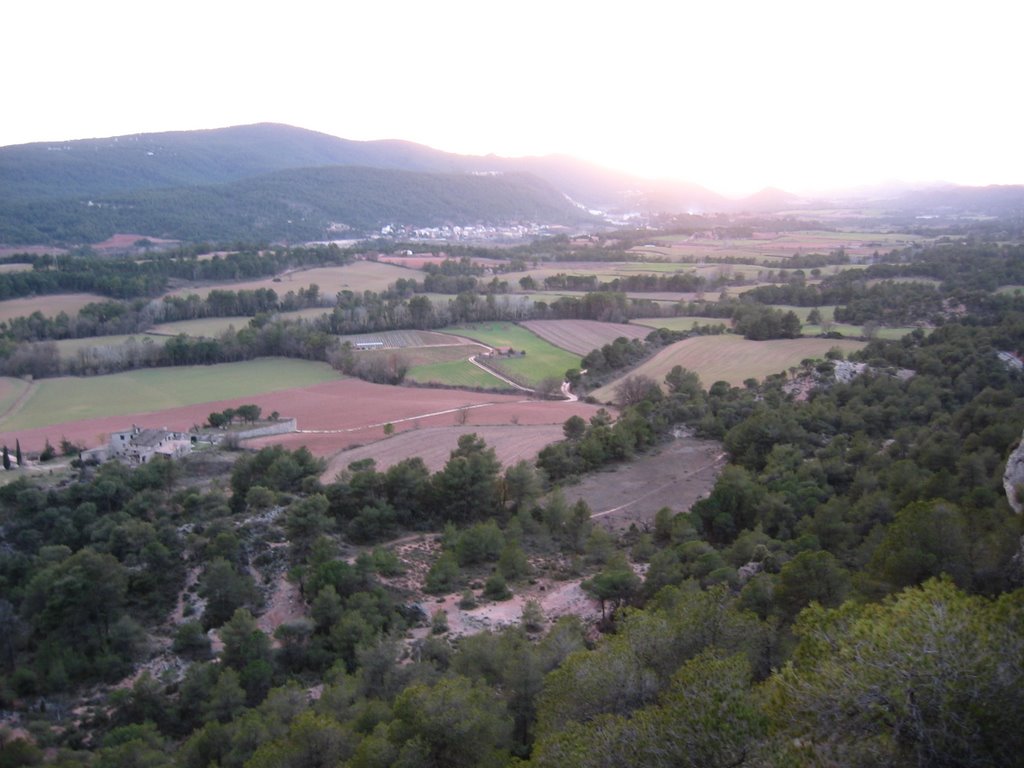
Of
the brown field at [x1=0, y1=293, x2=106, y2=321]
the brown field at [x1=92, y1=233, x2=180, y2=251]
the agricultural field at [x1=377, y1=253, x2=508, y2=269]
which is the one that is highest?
the brown field at [x1=92, y1=233, x2=180, y2=251]

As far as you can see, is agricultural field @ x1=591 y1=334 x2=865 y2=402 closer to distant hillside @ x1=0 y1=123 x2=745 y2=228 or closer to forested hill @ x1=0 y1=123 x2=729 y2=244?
forested hill @ x1=0 y1=123 x2=729 y2=244

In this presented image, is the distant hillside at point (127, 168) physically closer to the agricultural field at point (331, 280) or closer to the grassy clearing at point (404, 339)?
the agricultural field at point (331, 280)

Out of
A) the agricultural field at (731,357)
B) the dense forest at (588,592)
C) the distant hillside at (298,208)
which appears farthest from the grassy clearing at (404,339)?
the distant hillside at (298,208)

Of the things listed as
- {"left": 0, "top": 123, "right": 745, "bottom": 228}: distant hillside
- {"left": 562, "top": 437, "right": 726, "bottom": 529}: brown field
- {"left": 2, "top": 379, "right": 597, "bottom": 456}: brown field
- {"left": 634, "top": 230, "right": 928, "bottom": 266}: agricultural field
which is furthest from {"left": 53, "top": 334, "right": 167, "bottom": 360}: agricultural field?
{"left": 0, "top": 123, "right": 745, "bottom": 228}: distant hillside

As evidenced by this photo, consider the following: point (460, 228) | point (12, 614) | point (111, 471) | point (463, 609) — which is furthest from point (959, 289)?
point (460, 228)

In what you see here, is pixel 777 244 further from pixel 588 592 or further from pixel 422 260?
pixel 588 592

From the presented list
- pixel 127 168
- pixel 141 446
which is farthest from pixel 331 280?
pixel 127 168

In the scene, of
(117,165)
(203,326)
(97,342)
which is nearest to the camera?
(97,342)
